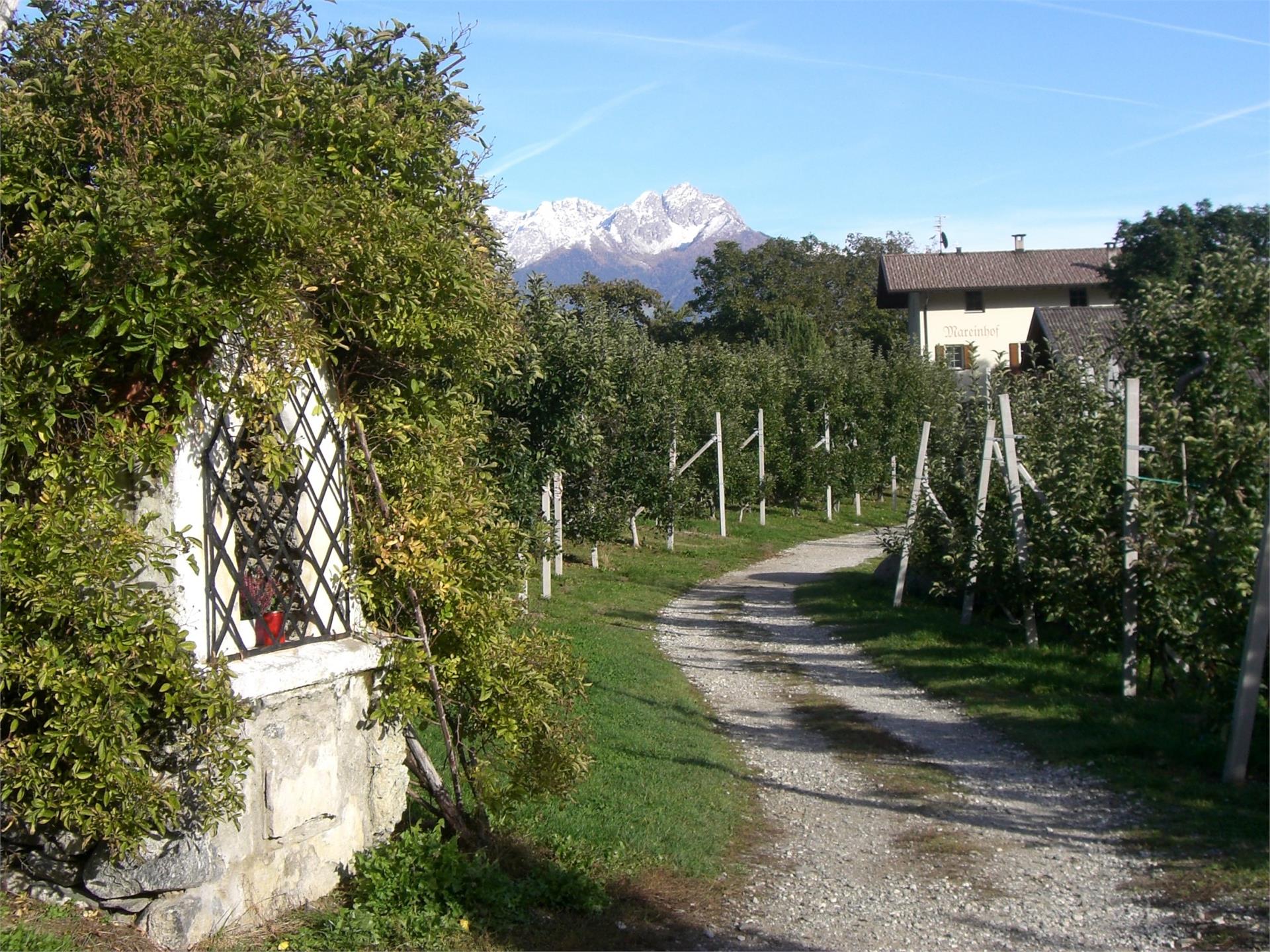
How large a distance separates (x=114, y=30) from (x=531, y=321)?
9191 millimetres

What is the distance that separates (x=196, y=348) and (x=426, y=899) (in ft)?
8.15

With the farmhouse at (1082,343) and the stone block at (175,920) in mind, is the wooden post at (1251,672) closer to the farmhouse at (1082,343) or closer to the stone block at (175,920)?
the farmhouse at (1082,343)

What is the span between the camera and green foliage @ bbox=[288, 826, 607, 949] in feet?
15.0

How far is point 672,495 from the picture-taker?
22281mm

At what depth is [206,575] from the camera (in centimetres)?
436

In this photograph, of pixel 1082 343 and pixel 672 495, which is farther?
pixel 672 495

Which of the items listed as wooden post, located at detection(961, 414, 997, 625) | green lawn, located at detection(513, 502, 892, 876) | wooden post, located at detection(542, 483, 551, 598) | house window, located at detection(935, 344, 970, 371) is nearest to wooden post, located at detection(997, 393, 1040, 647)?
wooden post, located at detection(961, 414, 997, 625)

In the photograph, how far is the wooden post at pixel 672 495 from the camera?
2231cm

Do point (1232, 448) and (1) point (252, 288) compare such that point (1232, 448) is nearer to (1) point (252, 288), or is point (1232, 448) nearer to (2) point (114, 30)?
(1) point (252, 288)

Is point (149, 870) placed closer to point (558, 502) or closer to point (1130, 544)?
point (1130, 544)

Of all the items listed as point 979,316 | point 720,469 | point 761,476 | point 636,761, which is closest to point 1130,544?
point 636,761

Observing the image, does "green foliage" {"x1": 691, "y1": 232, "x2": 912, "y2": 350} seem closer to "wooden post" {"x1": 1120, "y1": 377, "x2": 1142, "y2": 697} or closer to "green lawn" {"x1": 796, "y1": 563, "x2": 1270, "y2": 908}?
"green lawn" {"x1": 796, "y1": 563, "x2": 1270, "y2": 908}

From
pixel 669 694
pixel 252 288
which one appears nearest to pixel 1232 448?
pixel 669 694

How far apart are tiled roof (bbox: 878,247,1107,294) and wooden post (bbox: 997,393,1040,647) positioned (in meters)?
39.5
